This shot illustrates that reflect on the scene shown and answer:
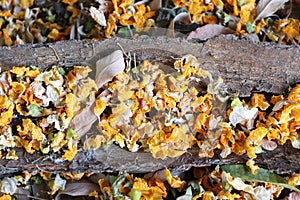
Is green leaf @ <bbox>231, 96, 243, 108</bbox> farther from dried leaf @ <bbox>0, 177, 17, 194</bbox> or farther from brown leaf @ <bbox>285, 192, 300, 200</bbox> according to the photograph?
dried leaf @ <bbox>0, 177, 17, 194</bbox>

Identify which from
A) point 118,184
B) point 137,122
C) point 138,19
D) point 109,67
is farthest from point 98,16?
A: point 118,184

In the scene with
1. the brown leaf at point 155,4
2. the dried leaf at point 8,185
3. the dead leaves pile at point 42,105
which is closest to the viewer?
the dead leaves pile at point 42,105

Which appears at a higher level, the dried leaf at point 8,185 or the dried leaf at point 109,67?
the dried leaf at point 109,67

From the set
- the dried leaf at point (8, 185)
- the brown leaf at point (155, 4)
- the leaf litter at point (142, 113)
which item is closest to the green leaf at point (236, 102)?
the leaf litter at point (142, 113)

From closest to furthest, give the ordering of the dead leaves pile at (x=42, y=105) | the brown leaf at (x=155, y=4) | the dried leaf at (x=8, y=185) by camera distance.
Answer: the dead leaves pile at (x=42, y=105)
the dried leaf at (x=8, y=185)
the brown leaf at (x=155, y=4)

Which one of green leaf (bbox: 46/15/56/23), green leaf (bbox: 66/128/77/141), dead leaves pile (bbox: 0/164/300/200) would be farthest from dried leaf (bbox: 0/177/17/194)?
green leaf (bbox: 46/15/56/23)

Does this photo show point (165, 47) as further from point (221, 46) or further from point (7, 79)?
point (7, 79)

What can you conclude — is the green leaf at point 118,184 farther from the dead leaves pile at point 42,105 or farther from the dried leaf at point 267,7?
the dried leaf at point 267,7
